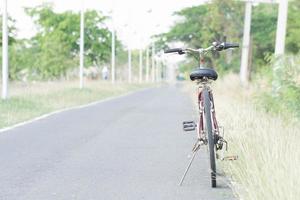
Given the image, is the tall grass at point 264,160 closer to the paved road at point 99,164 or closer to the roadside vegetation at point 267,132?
the roadside vegetation at point 267,132

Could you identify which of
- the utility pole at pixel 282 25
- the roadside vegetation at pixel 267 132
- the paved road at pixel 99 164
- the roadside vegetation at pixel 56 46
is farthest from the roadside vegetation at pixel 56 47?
the paved road at pixel 99 164

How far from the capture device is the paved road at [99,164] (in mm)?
6484

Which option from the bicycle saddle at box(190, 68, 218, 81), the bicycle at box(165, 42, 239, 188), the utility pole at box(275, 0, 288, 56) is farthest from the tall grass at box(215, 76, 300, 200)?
the utility pole at box(275, 0, 288, 56)

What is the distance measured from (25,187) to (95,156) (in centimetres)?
249

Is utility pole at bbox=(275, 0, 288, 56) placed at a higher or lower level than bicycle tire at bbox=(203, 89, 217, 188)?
higher

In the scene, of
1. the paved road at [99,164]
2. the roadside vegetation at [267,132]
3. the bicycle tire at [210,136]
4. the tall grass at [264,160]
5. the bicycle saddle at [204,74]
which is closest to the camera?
the tall grass at [264,160]

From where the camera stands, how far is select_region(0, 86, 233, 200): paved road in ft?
21.3

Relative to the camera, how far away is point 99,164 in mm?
8359

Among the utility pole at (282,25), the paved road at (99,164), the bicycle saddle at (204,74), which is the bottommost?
the paved road at (99,164)

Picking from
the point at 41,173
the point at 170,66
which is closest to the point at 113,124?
the point at 41,173

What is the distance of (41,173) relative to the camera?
753 cm

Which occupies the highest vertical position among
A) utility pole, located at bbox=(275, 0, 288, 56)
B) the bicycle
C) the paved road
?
utility pole, located at bbox=(275, 0, 288, 56)

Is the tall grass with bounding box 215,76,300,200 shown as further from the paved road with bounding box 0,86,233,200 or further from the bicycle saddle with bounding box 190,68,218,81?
the bicycle saddle with bounding box 190,68,218,81

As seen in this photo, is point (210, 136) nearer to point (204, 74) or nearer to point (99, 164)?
point (204, 74)
